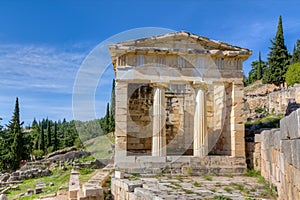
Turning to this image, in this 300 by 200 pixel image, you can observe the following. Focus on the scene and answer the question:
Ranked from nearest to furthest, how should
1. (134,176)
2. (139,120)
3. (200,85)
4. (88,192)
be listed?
(88,192) → (134,176) → (200,85) → (139,120)

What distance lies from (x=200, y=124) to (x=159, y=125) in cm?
179

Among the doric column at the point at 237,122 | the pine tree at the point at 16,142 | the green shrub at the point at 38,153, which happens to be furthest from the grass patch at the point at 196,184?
the green shrub at the point at 38,153

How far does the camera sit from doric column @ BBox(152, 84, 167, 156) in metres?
13.2

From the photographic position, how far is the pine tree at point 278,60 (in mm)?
44219

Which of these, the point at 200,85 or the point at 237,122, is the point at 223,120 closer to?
the point at 237,122

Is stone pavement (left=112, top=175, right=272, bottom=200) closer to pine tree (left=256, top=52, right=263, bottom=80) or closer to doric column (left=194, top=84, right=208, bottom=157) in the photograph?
doric column (left=194, top=84, right=208, bottom=157)

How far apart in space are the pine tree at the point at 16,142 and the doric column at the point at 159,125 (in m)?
30.9

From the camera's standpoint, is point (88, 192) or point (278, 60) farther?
point (278, 60)

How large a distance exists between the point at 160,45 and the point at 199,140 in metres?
4.32

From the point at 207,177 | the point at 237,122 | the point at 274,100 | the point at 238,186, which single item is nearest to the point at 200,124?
the point at 237,122

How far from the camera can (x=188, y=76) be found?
1352cm

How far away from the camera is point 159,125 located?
1325 cm

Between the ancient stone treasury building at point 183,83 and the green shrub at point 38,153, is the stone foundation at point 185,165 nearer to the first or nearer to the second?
the ancient stone treasury building at point 183,83

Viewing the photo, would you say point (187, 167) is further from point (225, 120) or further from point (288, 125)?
point (288, 125)
